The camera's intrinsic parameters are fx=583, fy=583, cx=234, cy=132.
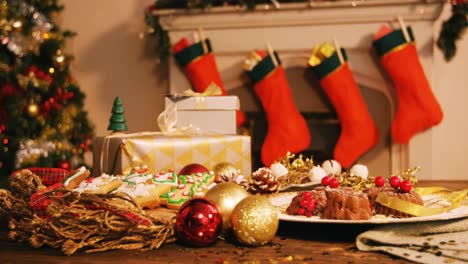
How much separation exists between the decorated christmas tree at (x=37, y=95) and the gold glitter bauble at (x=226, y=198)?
2574 mm

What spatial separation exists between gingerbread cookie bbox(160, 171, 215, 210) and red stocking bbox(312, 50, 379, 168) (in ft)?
6.82

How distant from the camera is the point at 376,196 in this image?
1011mm

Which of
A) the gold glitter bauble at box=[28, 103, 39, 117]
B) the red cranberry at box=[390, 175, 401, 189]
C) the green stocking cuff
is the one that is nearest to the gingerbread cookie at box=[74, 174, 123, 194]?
the red cranberry at box=[390, 175, 401, 189]

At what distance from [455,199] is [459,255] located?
0.23 metres

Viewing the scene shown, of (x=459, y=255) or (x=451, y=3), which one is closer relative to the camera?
(x=459, y=255)

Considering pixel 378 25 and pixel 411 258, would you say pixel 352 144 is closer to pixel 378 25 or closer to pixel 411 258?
pixel 378 25

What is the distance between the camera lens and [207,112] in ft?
5.89

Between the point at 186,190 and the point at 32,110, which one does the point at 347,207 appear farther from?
the point at 32,110

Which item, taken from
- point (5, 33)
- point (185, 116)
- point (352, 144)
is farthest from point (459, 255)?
point (5, 33)

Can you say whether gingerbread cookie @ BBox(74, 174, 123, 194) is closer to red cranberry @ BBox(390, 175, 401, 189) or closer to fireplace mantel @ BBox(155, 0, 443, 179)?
red cranberry @ BBox(390, 175, 401, 189)

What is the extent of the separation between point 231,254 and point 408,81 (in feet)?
8.11

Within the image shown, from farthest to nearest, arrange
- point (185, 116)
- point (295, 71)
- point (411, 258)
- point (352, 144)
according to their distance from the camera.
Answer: point (295, 71), point (352, 144), point (185, 116), point (411, 258)

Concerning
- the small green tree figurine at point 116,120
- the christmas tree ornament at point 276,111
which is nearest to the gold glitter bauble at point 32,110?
the christmas tree ornament at point 276,111

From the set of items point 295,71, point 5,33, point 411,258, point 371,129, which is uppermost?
point 5,33
